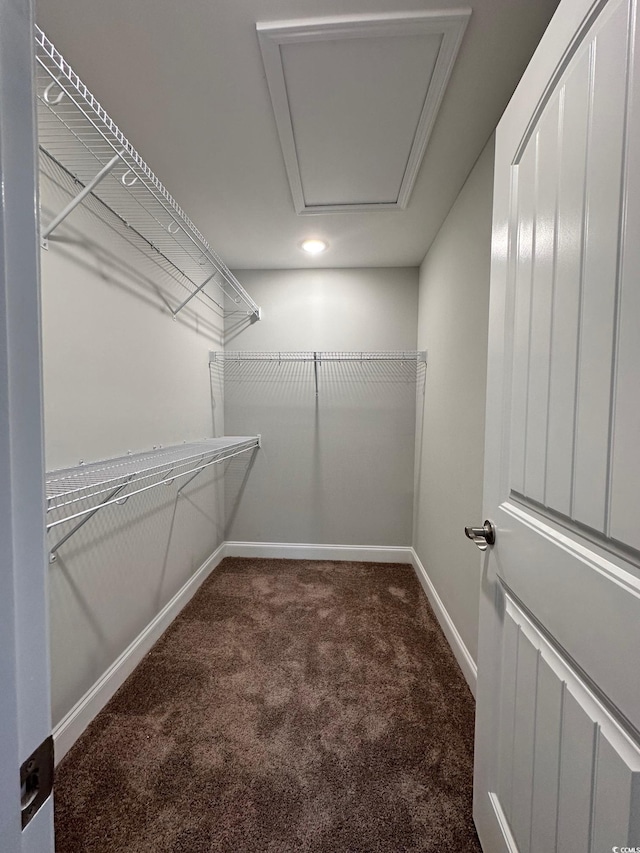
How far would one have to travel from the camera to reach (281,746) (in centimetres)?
125

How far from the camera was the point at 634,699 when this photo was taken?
0.47 metres

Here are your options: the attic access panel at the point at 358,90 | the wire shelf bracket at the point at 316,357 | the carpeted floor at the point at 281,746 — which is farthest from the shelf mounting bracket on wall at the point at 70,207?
the carpeted floor at the point at 281,746

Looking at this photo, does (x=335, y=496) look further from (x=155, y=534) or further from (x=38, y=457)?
(x=38, y=457)

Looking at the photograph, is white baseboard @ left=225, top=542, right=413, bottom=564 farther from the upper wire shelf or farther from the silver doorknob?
the silver doorknob

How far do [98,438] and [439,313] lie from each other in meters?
1.92

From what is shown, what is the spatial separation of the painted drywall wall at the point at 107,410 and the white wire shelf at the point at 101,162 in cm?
7

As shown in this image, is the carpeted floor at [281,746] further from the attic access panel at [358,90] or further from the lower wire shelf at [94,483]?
the attic access panel at [358,90]

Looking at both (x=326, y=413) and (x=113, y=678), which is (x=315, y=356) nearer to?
(x=326, y=413)

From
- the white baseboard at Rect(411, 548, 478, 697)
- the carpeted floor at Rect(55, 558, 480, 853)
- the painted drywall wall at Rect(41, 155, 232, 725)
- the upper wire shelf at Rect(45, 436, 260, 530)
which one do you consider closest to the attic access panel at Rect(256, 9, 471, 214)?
the painted drywall wall at Rect(41, 155, 232, 725)

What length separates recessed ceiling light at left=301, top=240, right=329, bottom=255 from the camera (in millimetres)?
2225

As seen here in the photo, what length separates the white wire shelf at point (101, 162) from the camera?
0.86m

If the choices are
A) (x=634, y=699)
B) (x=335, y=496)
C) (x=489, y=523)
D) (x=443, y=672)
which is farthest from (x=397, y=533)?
(x=634, y=699)

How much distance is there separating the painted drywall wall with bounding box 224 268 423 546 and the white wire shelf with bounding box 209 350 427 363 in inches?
2.1

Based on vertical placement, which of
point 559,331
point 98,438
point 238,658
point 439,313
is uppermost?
point 439,313
